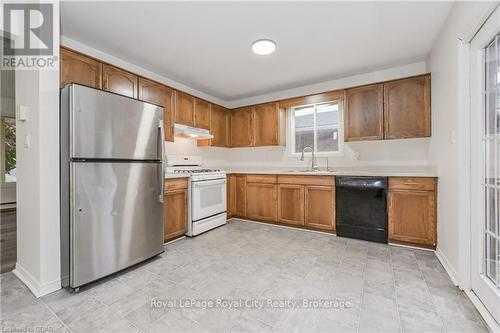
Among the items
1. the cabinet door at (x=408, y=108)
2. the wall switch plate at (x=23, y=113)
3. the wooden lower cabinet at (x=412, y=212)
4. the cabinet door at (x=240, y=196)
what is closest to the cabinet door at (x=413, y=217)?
the wooden lower cabinet at (x=412, y=212)

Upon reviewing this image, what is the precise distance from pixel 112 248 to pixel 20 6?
86.5 inches

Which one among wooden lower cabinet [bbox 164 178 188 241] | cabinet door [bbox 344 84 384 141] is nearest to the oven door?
wooden lower cabinet [bbox 164 178 188 241]

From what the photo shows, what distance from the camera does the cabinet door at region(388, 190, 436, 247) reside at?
261cm

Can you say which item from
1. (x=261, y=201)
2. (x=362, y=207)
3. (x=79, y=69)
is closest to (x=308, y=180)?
(x=362, y=207)

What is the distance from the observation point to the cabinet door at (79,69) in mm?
2266

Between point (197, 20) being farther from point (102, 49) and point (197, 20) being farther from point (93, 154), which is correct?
point (93, 154)

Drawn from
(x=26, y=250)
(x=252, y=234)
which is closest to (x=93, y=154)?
(x=26, y=250)

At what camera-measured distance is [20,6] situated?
Answer: 187 cm

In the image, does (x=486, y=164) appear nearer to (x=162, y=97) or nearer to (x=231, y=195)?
(x=231, y=195)

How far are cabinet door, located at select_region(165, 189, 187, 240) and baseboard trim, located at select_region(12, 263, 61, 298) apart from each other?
1.20 m

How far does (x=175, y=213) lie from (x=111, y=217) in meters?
1.07

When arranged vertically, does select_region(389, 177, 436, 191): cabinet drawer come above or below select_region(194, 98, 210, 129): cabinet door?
below

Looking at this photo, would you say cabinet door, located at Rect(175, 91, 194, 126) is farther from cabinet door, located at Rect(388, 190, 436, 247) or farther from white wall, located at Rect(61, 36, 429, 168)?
cabinet door, located at Rect(388, 190, 436, 247)

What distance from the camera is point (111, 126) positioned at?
205cm
